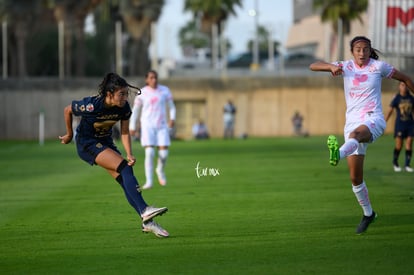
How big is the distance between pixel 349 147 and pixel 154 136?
29.2 feet

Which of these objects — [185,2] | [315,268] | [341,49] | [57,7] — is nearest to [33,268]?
[315,268]

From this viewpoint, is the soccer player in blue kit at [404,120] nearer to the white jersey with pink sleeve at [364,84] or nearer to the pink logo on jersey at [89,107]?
the white jersey with pink sleeve at [364,84]

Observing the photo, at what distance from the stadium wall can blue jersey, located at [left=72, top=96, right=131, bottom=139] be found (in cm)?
4492

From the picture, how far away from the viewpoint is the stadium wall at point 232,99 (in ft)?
189

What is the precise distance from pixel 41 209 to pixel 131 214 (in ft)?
6.78

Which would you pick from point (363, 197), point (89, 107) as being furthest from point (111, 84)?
point (363, 197)

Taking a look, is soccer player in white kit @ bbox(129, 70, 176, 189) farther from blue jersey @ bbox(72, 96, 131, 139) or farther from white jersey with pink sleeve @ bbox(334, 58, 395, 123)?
white jersey with pink sleeve @ bbox(334, 58, 395, 123)

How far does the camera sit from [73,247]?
38.2 ft

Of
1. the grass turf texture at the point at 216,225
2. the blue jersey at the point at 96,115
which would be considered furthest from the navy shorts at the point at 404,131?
the blue jersey at the point at 96,115

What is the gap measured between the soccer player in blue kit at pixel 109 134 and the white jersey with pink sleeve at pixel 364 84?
252cm

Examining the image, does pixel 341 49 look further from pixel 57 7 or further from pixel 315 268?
pixel 315 268

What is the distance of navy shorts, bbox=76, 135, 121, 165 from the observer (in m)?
12.7

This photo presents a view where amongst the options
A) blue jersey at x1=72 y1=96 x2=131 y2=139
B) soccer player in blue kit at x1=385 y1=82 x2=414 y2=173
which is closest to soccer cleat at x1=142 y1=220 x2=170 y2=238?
blue jersey at x1=72 y1=96 x2=131 y2=139

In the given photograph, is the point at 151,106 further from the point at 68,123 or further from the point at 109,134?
the point at 68,123
